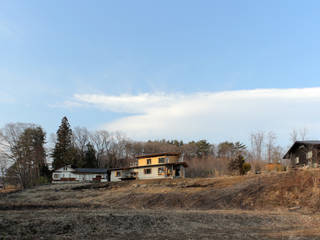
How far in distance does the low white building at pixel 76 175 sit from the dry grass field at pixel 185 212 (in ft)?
60.5

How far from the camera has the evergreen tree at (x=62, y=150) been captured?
68875mm

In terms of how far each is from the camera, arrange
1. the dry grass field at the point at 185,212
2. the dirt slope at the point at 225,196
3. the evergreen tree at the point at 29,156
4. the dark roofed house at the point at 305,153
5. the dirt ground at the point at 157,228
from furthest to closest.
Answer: the evergreen tree at the point at 29,156 < the dark roofed house at the point at 305,153 < the dirt slope at the point at 225,196 < the dry grass field at the point at 185,212 < the dirt ground at the point at 157,228

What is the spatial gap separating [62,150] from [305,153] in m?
50.4

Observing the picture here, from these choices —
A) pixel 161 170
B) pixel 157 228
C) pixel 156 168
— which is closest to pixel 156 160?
pixel 156 168

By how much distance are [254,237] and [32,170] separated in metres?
60.4

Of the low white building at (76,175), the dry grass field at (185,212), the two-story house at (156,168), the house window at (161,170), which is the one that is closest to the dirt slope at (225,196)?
the dry grass field at (185,212)

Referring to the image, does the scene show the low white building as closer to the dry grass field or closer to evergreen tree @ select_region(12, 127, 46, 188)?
evergreen tree @ select_region(12, 127, 46, 188)

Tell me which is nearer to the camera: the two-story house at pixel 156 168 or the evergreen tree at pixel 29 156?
the two-story house at pixel 156 168

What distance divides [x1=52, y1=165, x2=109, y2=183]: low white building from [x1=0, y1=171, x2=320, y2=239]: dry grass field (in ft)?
60.5

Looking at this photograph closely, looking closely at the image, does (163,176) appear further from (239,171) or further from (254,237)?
(254,237)

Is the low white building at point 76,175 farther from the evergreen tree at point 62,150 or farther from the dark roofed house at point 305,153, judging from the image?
the dark roofed house at point 305,153

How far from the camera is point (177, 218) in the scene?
59.2 ft

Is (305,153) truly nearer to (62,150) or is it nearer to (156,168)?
(156,168)

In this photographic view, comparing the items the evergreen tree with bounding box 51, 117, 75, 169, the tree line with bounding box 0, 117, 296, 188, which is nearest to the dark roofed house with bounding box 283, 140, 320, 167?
the tree line with bounding box 0, 117, 296, 188
